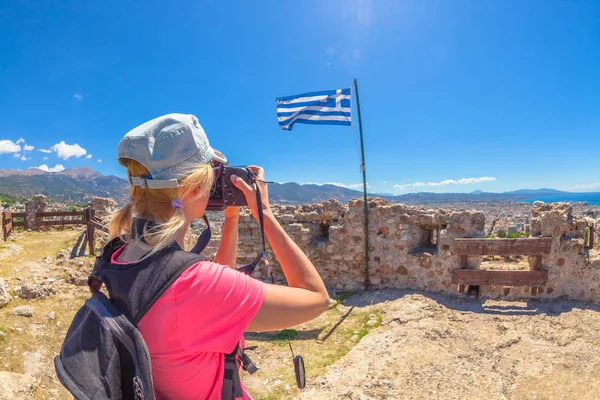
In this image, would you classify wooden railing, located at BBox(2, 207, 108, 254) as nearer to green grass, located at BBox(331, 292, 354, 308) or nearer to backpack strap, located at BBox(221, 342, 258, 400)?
green grass, located at BBox(331, 292, 354, 308)

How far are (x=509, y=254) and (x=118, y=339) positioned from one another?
24.2 ft

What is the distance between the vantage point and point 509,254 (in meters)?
6.75

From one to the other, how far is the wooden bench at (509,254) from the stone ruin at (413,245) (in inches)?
5.9

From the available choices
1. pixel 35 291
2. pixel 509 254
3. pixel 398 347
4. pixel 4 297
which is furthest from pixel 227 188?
pixel 509 254

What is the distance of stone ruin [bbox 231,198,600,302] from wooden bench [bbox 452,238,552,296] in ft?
0.50

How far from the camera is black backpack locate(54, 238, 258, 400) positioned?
1095mm

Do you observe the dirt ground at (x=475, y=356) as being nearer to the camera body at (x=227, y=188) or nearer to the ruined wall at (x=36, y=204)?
the camera body at (x=227, y=188)

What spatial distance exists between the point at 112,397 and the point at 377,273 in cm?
766

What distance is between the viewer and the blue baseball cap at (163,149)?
1.29m

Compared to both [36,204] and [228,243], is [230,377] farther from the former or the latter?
[36,204]

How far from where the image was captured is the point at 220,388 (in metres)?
1.36

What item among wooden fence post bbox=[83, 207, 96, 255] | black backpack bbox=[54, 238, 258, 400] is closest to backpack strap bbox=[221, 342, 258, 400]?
black backpack bbox=[54, 238, 258, 400]

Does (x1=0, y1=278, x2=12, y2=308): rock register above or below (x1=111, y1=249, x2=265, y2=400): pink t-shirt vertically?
below

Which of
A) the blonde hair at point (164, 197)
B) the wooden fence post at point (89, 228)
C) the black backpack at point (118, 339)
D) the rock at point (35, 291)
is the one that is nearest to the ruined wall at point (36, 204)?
the wooden fence post at point (89, 228)
